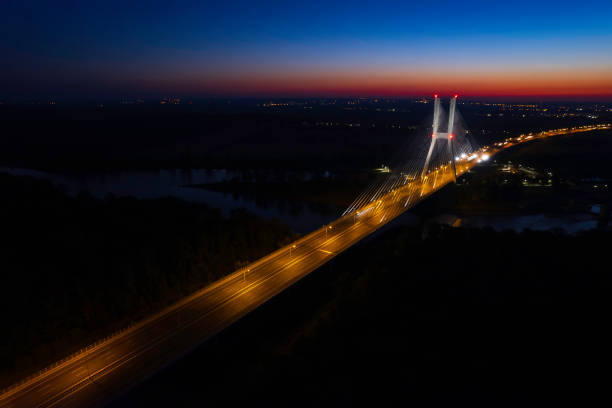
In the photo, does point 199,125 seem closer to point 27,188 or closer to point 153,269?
point 27,188

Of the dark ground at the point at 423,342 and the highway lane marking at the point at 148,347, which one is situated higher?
the highway lane marking at the point at 148,347

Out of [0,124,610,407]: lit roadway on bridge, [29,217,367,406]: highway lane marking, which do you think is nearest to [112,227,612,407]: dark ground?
[0,124,610,407]: lit roadway on bridge

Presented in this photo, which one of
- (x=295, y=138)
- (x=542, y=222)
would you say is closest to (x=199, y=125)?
(x=295, y=138)

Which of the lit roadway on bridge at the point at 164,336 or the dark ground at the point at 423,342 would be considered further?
the dark ground at the point at 423,342

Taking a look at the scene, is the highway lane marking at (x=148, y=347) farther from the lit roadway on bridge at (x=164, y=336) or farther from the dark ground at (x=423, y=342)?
the dark ground at (x=423, y=342)

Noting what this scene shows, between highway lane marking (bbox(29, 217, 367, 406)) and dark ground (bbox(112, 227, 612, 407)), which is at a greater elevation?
highway lane marking (bbox(29, 217, 367, 406))

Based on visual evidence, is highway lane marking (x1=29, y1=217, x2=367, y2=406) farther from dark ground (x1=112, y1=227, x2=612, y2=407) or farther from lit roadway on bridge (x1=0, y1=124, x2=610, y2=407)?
dark ground (x1=112, y1=227, x2=612, y2=407)

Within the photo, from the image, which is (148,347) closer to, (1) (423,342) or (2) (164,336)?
(2) (164,336)

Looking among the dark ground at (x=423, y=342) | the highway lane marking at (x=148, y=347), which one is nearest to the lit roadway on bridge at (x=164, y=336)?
the highway lane marking at (x=148, y=347)
